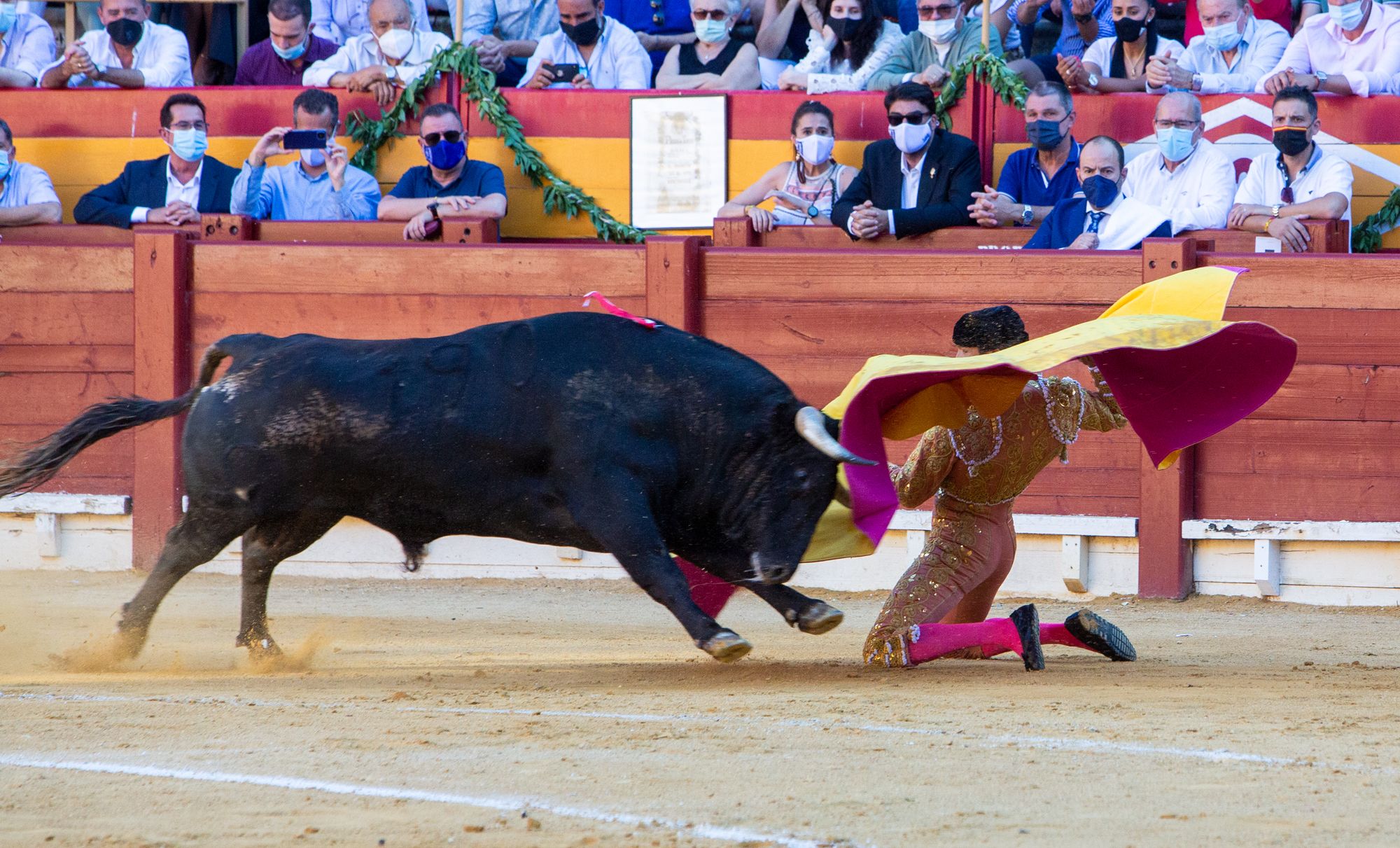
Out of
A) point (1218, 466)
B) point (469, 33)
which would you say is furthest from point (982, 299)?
point (469, 33)

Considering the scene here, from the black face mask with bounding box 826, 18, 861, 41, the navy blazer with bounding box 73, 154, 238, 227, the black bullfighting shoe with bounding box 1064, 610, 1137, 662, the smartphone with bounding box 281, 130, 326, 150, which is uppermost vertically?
the black face mask with bounding box 826, 18, 861, 41

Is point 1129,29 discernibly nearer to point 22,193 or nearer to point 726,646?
point 726,646

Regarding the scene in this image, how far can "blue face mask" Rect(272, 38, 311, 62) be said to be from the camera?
9070mm

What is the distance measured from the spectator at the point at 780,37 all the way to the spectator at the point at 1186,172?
6.70ft

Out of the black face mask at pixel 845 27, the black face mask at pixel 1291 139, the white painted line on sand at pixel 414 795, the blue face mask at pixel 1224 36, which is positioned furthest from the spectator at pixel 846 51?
the white painted line on sand at pixel 414 795

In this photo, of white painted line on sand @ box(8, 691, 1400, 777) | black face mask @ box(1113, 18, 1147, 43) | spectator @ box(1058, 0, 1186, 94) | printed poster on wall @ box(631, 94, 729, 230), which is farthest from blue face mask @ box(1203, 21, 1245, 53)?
white painted line on sand @ box(8, 691, 1400, 777)

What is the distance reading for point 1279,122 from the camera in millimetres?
7008

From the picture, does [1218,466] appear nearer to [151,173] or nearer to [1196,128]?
[1196,128]

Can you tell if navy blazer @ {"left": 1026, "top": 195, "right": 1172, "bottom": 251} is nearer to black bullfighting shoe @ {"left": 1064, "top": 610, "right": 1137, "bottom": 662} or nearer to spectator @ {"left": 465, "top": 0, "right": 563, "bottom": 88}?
black bullfighting shoe @ {"left": 1064, "top": 610, "right": 1137, "bottom": 662}

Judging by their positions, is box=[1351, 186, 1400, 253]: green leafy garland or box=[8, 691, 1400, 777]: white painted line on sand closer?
box=[8, 691, 1400, 777]: white painted line on sand

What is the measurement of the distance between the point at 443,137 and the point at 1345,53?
4.19 metres

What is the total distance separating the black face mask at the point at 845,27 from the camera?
324 inches

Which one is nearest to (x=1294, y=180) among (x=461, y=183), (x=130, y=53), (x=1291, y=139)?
(x=1291, y=139)

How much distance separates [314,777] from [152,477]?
486 cm
